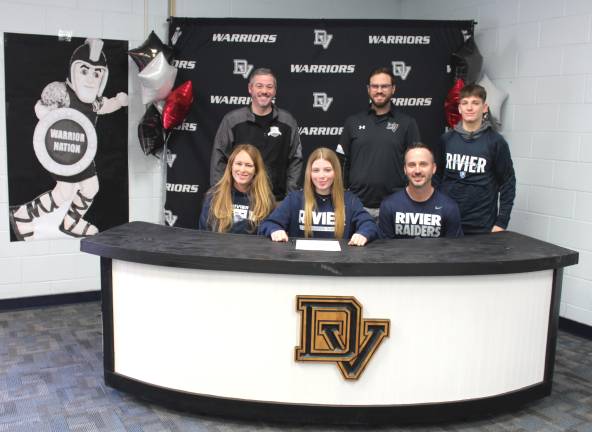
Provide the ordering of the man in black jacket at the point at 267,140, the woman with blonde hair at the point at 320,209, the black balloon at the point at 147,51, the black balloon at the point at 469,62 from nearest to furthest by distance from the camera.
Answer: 1. the woman with blonde hair at the point at 320,209
2. the man in black jacket at the point at 267,140
3. the black balloon at the point at 147,51
4. the black balloon at the point at 469,62

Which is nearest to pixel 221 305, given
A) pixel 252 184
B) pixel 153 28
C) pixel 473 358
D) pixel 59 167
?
pixel 252 184

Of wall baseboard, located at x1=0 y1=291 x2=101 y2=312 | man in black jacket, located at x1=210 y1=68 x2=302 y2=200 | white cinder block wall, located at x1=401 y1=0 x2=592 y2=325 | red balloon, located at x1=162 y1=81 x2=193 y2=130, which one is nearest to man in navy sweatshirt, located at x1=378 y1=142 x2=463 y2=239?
man in black jacket, located at x1=210 y1=68 x2=302 y2=200

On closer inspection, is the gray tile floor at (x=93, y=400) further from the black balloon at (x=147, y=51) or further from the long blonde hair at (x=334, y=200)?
the black balloon at (x=147, y=51)

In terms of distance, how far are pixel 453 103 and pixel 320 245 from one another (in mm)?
2026

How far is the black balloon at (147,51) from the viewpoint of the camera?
3.88 metres

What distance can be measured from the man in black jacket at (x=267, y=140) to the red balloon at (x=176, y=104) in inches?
24.8

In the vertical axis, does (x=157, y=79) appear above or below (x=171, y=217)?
above

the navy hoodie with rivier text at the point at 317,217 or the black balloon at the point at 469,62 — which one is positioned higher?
the black balloon at the point at 469,62

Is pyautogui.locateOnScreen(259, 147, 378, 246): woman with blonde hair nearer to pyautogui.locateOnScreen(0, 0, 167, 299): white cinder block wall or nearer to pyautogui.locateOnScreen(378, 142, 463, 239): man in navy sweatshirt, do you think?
pyautogui.locateOnScreen(378, 142, 463, 239): man in navy sweatshirt

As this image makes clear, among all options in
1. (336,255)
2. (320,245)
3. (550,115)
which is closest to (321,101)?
(550,115)

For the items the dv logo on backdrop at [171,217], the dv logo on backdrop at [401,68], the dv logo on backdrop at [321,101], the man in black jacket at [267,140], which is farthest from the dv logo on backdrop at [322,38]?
the dv logo on backdrop at [171,217]

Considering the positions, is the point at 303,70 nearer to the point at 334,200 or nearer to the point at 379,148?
the point at 379,148

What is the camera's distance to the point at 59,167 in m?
3.97

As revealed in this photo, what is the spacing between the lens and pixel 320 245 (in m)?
2.47
